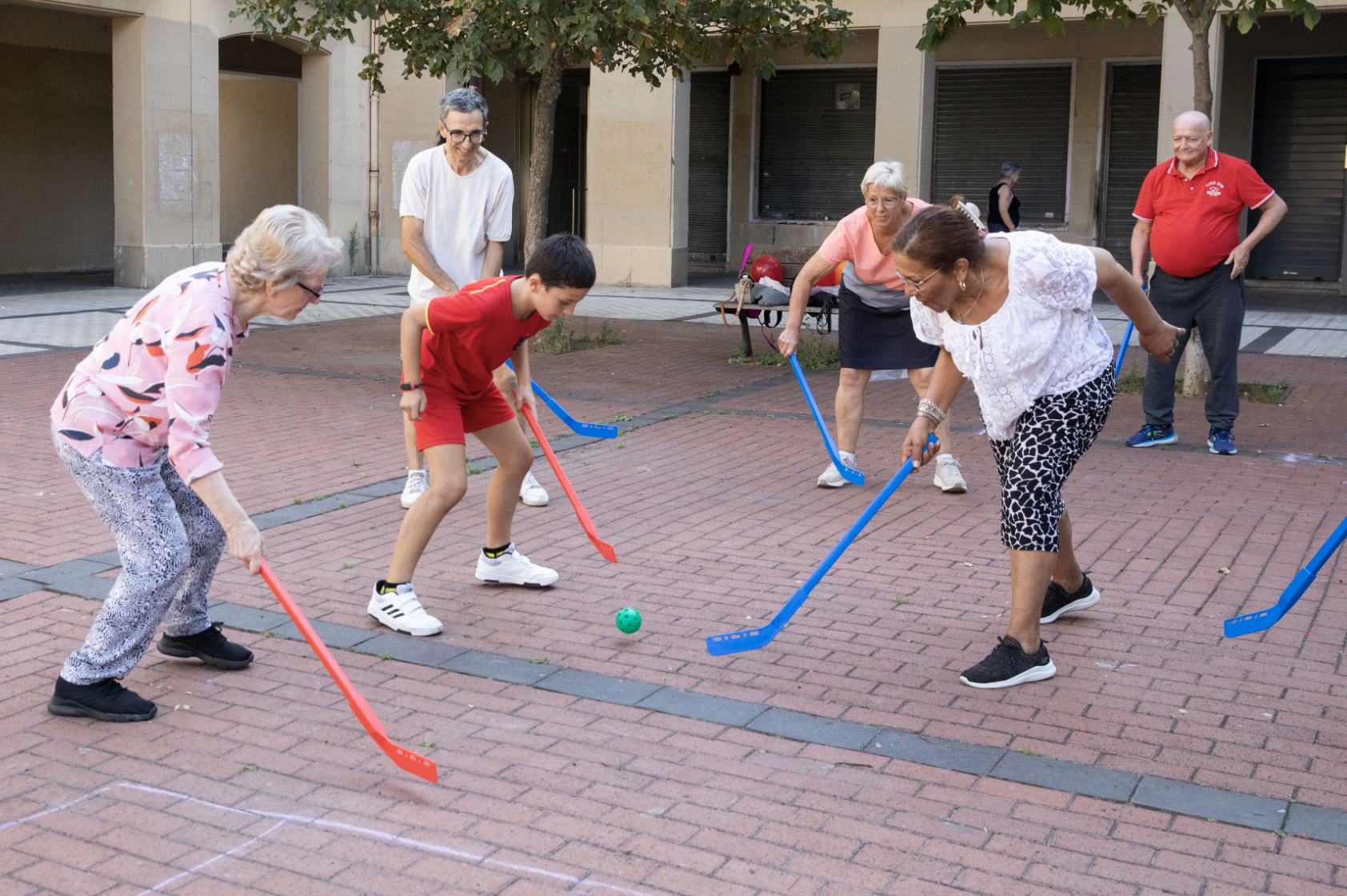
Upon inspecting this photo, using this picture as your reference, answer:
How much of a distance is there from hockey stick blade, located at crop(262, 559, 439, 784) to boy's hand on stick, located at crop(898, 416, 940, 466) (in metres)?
1.76

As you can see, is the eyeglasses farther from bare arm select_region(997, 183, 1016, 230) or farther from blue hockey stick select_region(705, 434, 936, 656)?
bare arm select_region(997, 183, 1016, 230)

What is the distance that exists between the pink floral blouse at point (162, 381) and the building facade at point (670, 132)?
14.3m

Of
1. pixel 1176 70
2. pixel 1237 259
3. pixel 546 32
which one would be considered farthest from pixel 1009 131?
pixel 1237 259

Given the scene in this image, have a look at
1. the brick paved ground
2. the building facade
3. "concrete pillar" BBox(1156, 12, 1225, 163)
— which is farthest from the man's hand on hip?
the building facade

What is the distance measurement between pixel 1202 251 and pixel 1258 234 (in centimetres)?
33

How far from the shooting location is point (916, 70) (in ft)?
56.7

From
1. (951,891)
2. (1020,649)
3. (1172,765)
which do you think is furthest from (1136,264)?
(951,891)

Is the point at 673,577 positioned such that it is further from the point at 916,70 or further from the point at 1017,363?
the point at 916,70

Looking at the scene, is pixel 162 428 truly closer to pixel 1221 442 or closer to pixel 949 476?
pixel 949 476

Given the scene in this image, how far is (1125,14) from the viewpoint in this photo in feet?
29.7

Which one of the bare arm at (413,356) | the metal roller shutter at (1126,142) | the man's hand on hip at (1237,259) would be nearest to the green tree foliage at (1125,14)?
the man's hand on hip at (1237,259)

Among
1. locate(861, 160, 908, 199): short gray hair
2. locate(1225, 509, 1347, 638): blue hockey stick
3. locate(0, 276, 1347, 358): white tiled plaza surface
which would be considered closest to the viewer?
locate(1225, 509, 1347, 638): blue hockey stick

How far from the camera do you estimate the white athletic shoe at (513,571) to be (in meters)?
5.21

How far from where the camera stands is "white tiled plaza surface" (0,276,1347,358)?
498 inches
